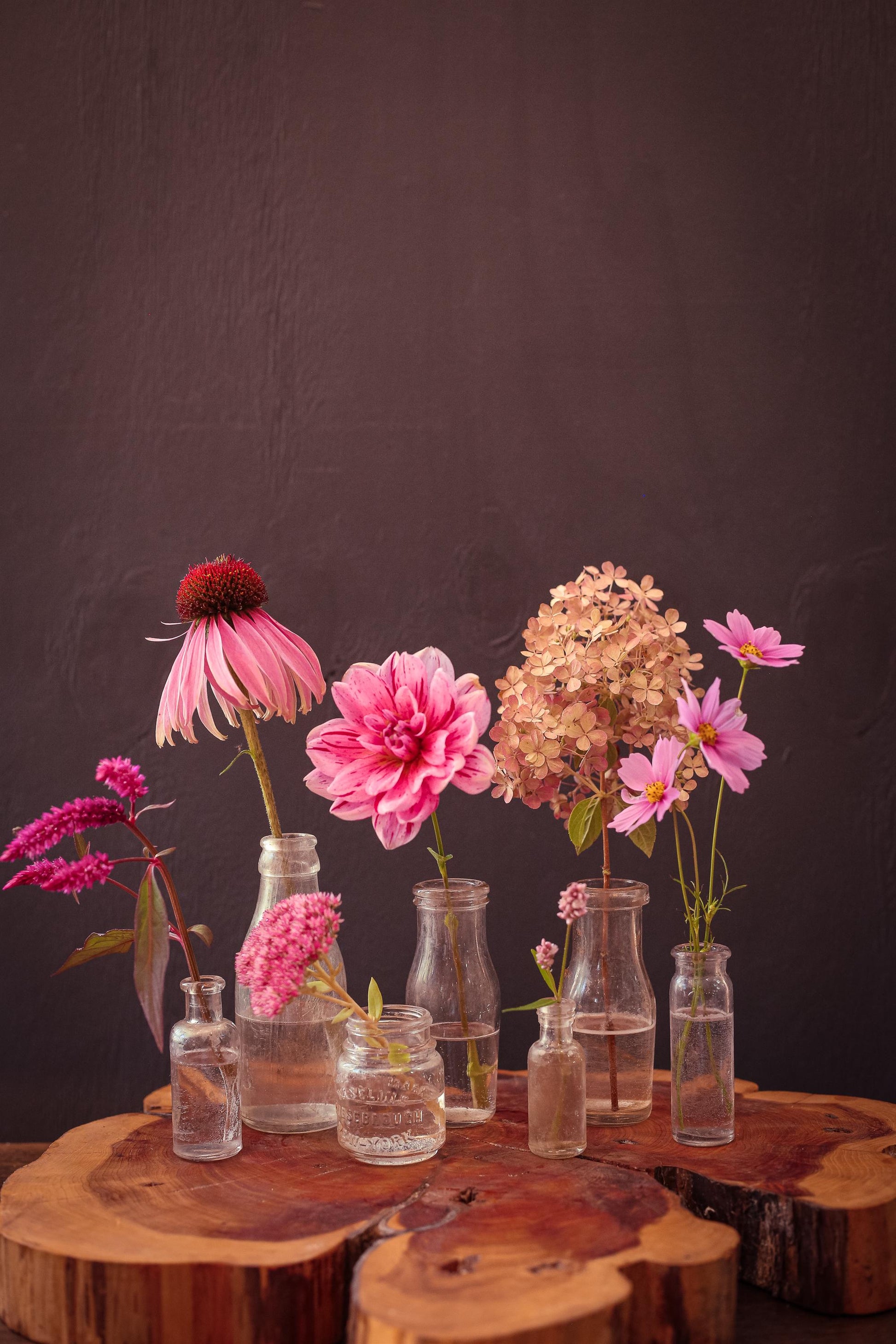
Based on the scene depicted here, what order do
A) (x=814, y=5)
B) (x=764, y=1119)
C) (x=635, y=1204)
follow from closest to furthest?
(x=635, y=1204), (x=764, y=1119), (x=814, y=5)

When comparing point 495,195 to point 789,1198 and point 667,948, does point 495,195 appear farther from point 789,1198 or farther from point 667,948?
point 789,1198

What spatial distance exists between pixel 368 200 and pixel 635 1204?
48.8 inches

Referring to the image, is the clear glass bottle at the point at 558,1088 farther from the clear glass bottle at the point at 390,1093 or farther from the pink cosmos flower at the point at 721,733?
the pink cosmos flower at the point at 721,733

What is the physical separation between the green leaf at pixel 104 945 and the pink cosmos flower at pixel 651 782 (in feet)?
1.38

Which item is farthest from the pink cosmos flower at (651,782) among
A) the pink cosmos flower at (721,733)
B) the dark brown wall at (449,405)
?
the dark brown wall at (449,405)

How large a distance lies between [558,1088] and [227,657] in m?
0.47

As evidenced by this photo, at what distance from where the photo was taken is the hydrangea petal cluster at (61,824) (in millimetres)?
968

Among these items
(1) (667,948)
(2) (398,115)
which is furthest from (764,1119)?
(2) (398,115)

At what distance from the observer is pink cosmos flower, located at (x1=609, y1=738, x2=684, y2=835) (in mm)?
1004

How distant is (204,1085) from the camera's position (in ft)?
3.44

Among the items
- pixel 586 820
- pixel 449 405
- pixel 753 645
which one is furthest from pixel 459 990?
pixel 449 405

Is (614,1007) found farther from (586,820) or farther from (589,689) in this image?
(589,689)

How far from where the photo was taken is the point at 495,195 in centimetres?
161

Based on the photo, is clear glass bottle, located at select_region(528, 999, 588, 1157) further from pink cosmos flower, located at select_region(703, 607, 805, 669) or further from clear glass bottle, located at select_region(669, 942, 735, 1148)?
pink cosmos flower, located at select_region(703, 607, 805, 669)
